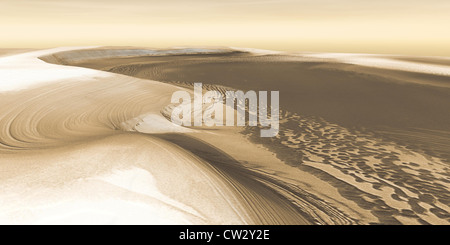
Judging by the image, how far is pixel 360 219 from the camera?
10.3ft

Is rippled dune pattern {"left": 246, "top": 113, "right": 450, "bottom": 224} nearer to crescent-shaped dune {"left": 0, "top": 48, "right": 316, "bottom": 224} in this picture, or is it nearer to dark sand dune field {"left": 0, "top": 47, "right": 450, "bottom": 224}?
dark sand dune field {"left": 0, "top": 47, "right": 450, "bottom": 224}

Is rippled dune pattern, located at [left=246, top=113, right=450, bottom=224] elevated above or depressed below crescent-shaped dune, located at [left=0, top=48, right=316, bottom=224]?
below

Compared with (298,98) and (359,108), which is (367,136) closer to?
(359,108)

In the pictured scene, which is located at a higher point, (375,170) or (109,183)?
(109,183)

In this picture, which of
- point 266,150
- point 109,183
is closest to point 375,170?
point 266,150

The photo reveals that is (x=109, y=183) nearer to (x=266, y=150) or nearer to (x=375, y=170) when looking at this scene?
(x=266, y=150)

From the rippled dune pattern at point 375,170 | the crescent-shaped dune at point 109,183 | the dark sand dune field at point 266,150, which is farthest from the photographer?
the rippled dune pattern at point 375,170

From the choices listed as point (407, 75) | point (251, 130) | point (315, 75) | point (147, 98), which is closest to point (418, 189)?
point (251, 130)

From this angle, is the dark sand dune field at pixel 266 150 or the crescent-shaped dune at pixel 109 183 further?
the dark sand dune field at pixel 266 150

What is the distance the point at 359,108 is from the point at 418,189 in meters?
5.02

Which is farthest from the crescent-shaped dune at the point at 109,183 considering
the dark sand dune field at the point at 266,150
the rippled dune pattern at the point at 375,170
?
the rippled dune pattern at the point at 375,170

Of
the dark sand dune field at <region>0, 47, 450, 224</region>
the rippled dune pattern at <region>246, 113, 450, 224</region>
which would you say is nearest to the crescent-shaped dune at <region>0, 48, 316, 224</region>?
the dark sand dune field at <region>0, 47, 450, 224</region>

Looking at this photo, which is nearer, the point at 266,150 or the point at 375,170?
the point at 375,170

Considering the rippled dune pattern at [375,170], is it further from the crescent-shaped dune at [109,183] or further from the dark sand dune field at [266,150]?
the crescent-shaped dune at [109,183]
